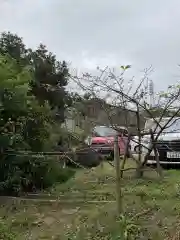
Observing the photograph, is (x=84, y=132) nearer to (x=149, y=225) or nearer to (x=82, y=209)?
(x=82, y=209)

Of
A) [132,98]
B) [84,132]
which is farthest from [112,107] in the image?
[84,132]

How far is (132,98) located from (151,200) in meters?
3.14

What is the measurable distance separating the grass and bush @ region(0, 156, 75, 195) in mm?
501

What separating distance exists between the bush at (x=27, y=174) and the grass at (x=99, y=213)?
19.7 inches

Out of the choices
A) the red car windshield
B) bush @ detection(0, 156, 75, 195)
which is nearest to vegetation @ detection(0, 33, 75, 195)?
bush @ detection(0, 156, 75, 195)

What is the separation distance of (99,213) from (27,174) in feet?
8.98

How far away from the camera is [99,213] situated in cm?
561

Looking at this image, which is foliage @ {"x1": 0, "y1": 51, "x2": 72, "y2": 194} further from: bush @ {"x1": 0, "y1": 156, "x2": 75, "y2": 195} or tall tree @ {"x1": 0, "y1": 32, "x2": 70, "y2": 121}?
tall tree @ {"x1": 0, "y1": 32, "x2": 70, "y2": 121}

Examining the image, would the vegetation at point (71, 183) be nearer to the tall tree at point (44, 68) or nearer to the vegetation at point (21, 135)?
the vegetation at point (21, 135)

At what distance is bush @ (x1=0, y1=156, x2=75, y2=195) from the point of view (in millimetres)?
7527

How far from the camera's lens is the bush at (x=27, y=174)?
7527 millimetres

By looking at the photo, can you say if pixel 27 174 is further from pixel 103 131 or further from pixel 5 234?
pixel 103 131

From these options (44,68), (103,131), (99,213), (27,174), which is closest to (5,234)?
(99,213)

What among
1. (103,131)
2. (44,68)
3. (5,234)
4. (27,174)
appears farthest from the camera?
(44,68)
